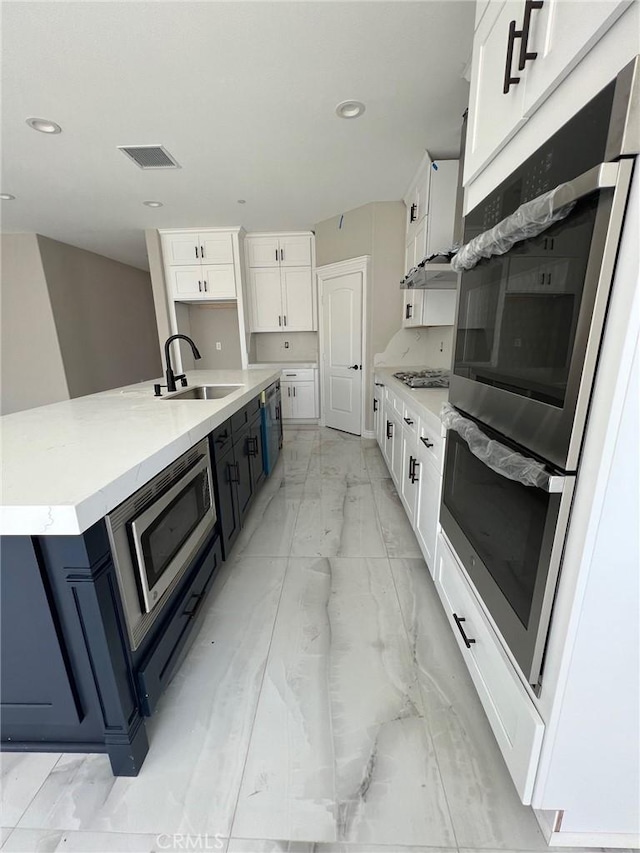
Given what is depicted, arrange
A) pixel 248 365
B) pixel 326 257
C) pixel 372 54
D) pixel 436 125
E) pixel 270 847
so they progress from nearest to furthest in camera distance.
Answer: pixel 270 847, pixel 372 54, pixel 436 125, pixel 326 257, pixel 248 365

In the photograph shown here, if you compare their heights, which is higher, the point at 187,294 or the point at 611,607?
the point at 187,294

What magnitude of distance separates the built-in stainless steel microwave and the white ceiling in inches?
82.3

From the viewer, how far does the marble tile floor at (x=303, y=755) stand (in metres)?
0.91

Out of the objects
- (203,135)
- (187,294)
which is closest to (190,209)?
(187,294)

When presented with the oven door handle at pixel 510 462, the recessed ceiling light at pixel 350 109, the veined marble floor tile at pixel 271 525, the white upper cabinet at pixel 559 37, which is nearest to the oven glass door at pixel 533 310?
the oven door handle at pixel 510 462

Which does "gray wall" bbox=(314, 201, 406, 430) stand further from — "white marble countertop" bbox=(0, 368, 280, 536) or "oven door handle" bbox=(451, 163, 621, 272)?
"oven door handle" bbox=(451, 163, 621, 272)

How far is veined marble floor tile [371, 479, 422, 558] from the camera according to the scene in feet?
6.89

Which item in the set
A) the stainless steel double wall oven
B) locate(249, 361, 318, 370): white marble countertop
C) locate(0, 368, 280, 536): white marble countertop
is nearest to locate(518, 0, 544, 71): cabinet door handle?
the stainless steel double wall oven

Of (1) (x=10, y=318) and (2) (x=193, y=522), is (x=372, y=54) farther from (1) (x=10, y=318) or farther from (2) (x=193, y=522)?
(1) (x=10, y=318)

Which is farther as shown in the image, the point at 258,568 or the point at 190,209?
the point at 190,209

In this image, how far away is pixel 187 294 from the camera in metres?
4.77

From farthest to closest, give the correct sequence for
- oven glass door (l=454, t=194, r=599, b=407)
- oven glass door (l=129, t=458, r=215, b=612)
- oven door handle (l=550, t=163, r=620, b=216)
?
oven glass door (l=129, t=458, r=215, b=612) → oven glass door (l=454, t=194, r=599, b=407) → oven door handle (l=550, t=163, r=620, b=216)

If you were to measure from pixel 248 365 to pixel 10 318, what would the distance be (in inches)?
129

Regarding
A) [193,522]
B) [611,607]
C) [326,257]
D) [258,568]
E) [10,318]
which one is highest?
[326,257]
